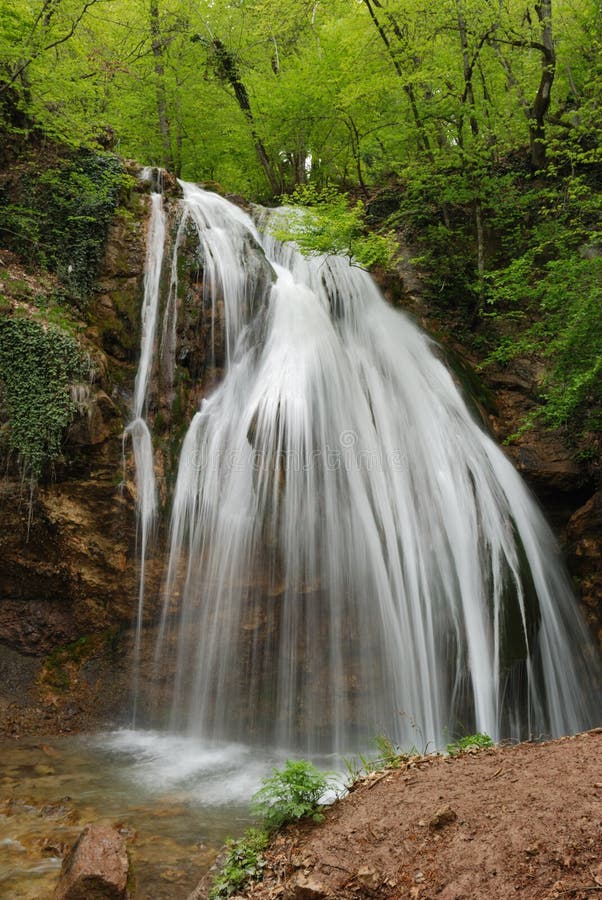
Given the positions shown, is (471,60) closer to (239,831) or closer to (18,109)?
(18,109)

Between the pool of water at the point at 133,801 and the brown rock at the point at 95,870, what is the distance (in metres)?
0.24

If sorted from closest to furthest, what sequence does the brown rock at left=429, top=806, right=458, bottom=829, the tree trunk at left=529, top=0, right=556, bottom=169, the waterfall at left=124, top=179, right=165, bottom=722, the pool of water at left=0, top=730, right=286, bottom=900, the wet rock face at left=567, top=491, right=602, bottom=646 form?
the brown rock at left=429, top=806, right=458, bottom=829, the pool of water at left=0, top=730, right=286, bottom=900, the waterfall at left=124, top=179, right=165, bottom=722, the wet rock face at left=567, top=491, right=602, bottom=646, the tree trunk at left=529, top=0, right=556, bottom=169

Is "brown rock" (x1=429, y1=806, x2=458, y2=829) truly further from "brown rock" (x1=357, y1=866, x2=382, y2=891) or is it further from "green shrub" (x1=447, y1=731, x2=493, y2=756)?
"green shrub" (x1=447, y1=731, x2=493, y2=756)

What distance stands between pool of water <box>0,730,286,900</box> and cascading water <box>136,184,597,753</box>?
23.8 inches

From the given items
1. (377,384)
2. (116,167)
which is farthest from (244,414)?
(116,167)

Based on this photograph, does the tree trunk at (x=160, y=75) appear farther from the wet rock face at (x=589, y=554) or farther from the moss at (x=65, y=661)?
the wet rock face at (x=589, y=554)

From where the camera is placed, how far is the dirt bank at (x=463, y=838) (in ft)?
7.89

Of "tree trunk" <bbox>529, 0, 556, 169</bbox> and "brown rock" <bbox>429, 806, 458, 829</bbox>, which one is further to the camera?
"tree trunk" <bbox>529, 0, 556, 169</bbox>

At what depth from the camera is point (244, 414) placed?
8.31 m

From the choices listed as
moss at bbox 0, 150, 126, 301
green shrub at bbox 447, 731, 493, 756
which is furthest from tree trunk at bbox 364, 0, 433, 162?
green shrub at bbox 447, 731, 493, 756

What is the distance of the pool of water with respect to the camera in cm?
402

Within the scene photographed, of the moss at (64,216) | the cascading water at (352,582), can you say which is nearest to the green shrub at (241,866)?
the cascading water at (352,582)

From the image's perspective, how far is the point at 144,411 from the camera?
27.3ft

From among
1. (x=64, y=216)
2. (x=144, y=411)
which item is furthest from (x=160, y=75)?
(x=144, y=411)
